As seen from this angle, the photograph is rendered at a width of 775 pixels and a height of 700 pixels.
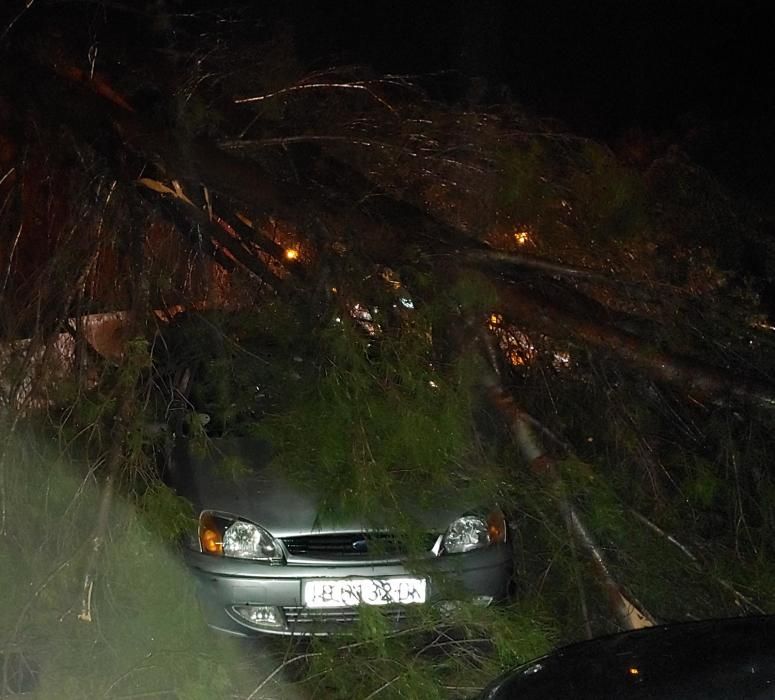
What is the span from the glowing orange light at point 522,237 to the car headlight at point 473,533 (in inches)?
59.9

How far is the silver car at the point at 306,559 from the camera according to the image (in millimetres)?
3963

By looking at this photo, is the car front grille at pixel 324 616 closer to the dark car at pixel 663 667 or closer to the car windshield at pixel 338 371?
the car windshield at pixel 338 371

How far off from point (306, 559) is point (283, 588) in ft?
0.47

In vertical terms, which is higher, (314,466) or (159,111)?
(159,111)

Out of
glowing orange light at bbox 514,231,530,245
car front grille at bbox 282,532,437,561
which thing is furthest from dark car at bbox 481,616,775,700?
glowing orange light at bbox 514,231,530,245

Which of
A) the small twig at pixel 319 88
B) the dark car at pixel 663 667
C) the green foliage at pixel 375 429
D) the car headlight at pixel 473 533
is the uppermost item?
the small twig at pixel 319 88

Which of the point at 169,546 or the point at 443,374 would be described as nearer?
the point at 169,546

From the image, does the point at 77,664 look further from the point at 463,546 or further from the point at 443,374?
the point at 443,374

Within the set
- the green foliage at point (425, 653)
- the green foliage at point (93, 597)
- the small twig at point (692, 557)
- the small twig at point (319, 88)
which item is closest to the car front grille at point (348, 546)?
the green foliage at point (425, 653)

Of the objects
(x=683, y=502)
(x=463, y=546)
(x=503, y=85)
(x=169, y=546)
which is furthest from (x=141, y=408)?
(x=503, y=85)

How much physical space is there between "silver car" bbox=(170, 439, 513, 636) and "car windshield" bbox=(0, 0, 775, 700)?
0.04ft

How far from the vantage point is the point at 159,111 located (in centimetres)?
502

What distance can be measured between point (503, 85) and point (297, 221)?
6.39ft

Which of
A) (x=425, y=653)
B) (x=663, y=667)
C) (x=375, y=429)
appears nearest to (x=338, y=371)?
(x=375, y=429)
